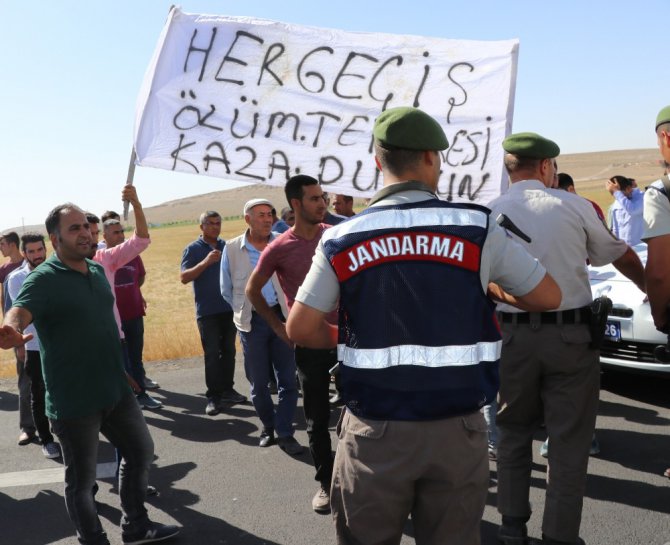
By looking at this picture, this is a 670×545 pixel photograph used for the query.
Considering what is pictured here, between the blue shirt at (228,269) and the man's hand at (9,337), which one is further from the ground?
the blue shirt at (228,269)

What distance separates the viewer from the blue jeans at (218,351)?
7121mm

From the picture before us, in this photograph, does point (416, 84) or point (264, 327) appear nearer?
point (416, 84)

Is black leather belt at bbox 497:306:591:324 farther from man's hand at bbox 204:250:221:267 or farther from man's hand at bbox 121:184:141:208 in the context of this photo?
man's hand at bbox 204:250:221:267

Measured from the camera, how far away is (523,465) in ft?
12.4

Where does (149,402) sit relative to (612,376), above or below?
below

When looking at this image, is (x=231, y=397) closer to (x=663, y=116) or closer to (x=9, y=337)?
(x=9, y=337)

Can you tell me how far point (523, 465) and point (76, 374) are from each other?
2368 millimetres

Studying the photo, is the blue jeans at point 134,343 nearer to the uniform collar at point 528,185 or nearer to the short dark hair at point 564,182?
the short dark hair at point 564,182

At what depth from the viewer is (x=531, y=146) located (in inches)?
148

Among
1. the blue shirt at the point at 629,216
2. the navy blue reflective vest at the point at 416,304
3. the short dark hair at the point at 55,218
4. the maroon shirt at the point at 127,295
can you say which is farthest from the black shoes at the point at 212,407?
the blue shirt at the point at 629,216

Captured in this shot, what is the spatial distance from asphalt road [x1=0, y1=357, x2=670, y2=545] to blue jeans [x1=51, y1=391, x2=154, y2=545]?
1.25 ft

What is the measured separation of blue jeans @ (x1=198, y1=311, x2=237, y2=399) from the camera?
7.12m

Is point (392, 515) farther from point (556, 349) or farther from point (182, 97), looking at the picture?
point (182, 97)

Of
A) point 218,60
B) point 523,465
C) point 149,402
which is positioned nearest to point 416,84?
point 218,60
